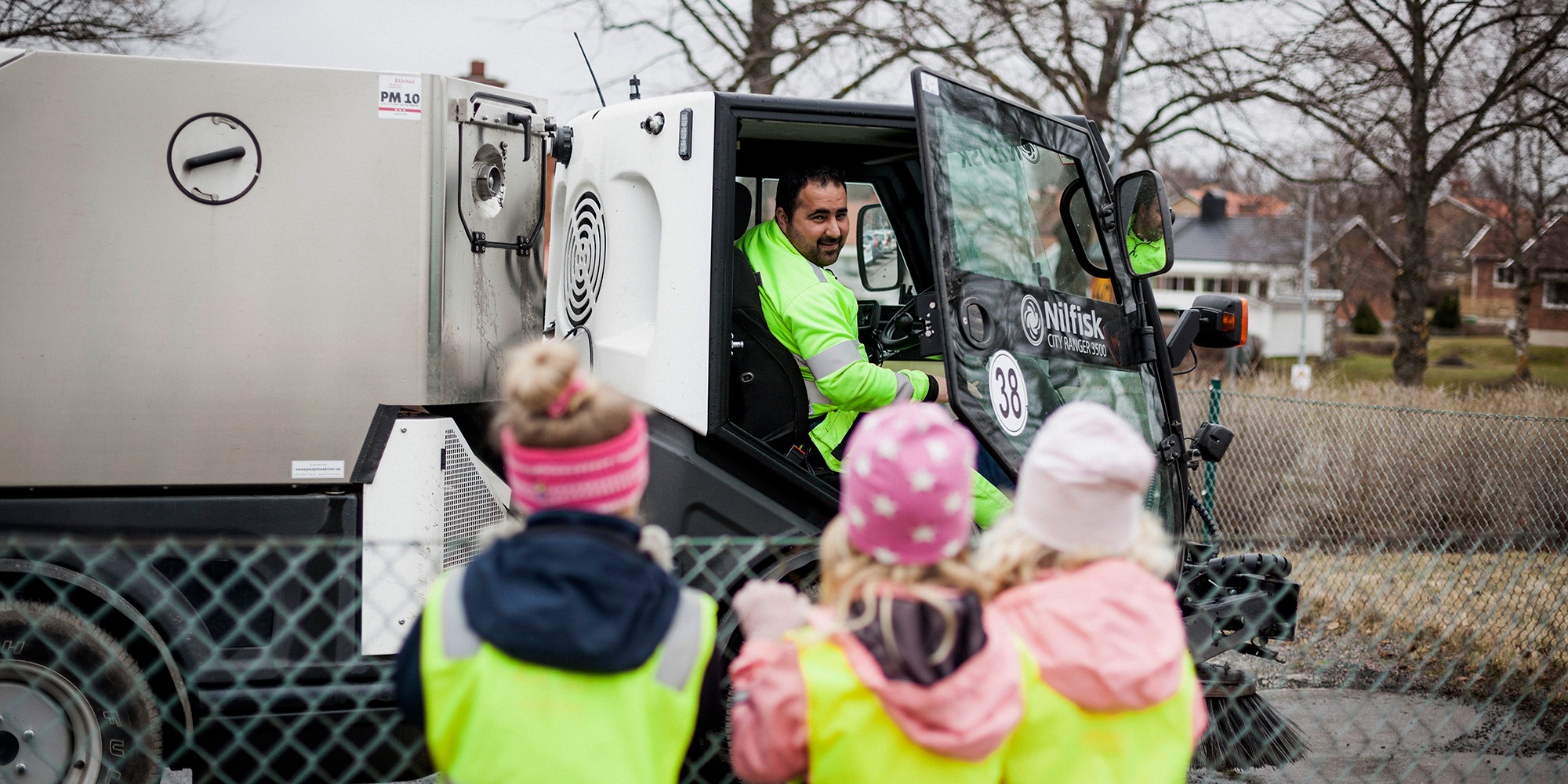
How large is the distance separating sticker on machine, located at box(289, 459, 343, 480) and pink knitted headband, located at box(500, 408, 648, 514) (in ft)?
5.30

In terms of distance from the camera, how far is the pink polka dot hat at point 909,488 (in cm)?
164

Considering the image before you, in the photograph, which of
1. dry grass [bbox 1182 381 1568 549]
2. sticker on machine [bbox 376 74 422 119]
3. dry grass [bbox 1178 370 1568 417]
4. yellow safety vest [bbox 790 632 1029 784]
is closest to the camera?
yellow safety vest [bbox 790 632 1029 784]

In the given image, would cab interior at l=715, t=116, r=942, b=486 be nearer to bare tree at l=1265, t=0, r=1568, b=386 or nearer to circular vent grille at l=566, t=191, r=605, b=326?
circular vent grille at l=566, t=191, r=605, b=326

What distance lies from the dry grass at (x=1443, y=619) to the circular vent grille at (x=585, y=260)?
3424mm

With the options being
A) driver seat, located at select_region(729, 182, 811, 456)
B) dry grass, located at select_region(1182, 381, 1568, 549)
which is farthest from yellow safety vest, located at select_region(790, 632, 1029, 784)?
dry grass, located at select_region(1182, 381, 1568, 549)

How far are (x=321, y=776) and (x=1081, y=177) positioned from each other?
118 inches

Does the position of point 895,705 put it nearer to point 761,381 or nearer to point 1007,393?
point 1007,393

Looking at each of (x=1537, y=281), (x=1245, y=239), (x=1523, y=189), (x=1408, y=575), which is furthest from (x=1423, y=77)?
(x=1245, y=239)

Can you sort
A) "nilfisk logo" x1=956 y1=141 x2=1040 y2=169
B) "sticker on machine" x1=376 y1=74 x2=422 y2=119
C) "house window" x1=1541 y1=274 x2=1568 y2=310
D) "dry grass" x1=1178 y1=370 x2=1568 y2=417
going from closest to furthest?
1. "sticker on machine" x1=376 y1=74 x2=422 y2=119
2. "nilfisk logo" x1=956 y1=141 x2=1040 y2=169
3. "dry grass" x1=1178 y1=370 x2=1568 y2=417
4. "house window" x1=1541 y1=274 x2=1568 y2=310

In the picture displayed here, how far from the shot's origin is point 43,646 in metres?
2.95

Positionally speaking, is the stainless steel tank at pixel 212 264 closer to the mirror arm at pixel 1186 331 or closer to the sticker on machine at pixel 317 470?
the sticker on machine at pixel 317 470

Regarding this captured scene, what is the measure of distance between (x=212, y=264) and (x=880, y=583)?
7.42 ft

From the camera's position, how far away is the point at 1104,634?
5.65 ft

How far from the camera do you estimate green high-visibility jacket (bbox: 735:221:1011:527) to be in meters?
3.34
